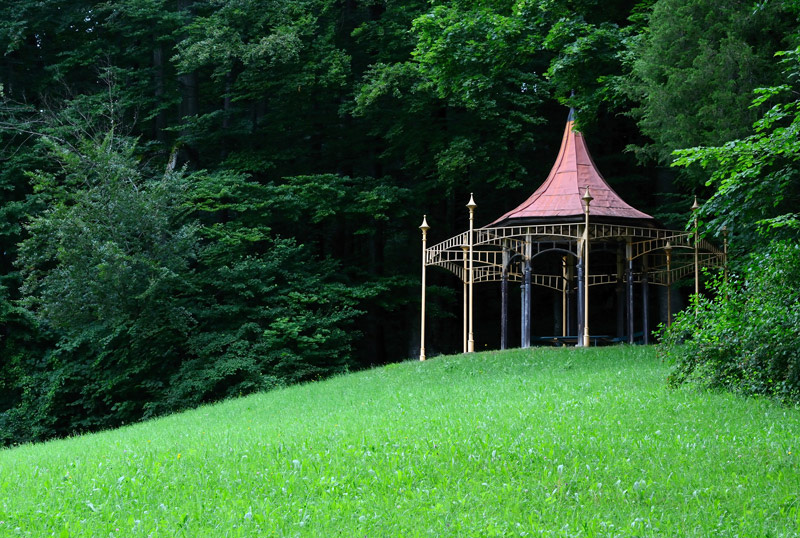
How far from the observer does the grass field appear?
6.09 m

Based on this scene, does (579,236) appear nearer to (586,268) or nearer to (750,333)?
(586,268)

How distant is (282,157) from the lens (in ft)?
82.1

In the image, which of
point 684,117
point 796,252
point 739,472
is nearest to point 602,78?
point 684,117

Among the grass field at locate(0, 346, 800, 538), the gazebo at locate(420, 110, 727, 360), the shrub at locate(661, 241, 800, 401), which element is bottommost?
the grass field at locate(0, 346, 800, 538)

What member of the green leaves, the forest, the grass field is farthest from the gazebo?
the grass field

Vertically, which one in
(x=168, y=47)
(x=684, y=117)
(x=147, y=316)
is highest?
(x=168, y=47)

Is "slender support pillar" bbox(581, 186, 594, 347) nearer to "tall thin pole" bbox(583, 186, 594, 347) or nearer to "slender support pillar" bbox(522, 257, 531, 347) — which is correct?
"tall thin pole" bbox(583, 186, 594, 347)

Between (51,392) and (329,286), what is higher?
(329,286)

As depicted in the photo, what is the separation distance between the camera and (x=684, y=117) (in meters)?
14.0

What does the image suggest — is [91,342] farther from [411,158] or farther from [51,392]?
[411,158]

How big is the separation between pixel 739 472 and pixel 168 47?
78.1 ft

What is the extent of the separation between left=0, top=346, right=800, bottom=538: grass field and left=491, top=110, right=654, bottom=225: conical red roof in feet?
24.1

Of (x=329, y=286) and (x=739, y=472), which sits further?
(x=329, y=286)

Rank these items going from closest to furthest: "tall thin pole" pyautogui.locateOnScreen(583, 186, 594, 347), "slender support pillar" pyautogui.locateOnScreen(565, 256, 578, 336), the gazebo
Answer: "tall thin pole" pyautogui.locateOnScreen(583, 186, 594, 347)
the gazebo
"slender support pillar" pyautogui.locateOnScreen(565, 256, 578, 336)
